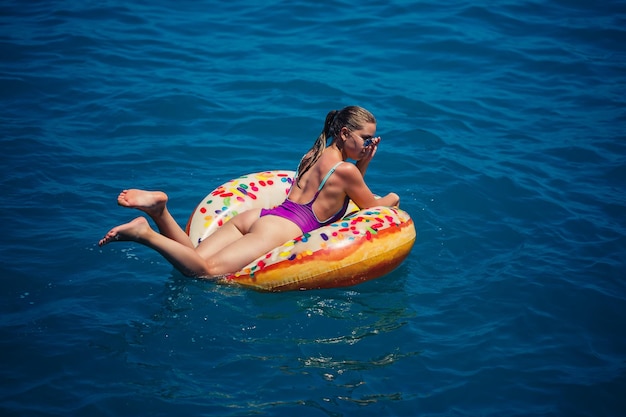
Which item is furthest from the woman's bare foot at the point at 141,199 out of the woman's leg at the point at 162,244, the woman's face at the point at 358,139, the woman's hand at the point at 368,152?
the woman's hand at the point at 368,152

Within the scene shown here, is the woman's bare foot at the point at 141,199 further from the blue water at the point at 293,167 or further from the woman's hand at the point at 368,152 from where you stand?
the woman's hand at the point at 368,152

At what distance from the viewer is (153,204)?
16.9 feet

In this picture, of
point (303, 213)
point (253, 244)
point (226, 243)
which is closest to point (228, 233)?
point (226, 243)

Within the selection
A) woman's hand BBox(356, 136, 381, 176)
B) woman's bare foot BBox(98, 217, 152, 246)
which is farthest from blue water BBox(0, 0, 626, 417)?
woman's hand BBox(356, 136, 381, 176)

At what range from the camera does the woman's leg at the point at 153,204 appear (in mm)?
5082

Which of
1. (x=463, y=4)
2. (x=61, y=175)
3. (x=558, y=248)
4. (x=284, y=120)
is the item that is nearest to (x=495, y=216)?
(x=558, y=248)

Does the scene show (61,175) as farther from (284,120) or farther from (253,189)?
(284,120)

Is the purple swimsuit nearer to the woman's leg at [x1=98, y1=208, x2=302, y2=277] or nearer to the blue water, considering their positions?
the woman's leg at [x1=98, y1=208, x2=302, y2=277]

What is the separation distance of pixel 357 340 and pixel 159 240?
1661mm

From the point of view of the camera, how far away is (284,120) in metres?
8.90

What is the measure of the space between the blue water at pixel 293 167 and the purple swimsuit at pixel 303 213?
64 cm

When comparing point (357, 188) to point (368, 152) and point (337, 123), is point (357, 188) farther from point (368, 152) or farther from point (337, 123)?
point (337, 123)

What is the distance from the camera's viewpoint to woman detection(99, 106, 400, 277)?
5676mm

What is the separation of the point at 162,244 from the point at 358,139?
186cm
